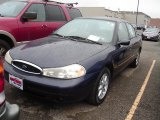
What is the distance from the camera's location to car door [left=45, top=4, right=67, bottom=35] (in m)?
6.84

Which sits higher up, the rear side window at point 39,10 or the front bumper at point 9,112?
the rear side window at point 39,10

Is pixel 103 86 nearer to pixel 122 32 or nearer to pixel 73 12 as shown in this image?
pixel 122 32

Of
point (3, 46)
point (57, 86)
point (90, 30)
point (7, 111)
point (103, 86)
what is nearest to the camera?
point (7, 111)

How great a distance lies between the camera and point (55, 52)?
412 centimetres

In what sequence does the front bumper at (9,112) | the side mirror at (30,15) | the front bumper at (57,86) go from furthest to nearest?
the side mirror at (30,15), the front bumper at (57,86), the front bumper at (9,112)

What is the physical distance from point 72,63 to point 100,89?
2.94 ft

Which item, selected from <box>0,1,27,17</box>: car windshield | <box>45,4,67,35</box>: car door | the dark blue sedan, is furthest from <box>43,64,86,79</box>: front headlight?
<box>45,4,67,35</box>: car door

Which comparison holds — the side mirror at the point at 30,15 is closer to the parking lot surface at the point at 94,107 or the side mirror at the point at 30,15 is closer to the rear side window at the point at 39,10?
the rear side window at the point at 39,10

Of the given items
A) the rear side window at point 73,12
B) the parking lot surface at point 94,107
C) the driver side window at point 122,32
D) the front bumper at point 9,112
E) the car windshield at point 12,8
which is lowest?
the parking lot surface at point 94,107

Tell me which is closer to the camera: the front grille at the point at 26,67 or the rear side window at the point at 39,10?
the front grille at the point at 26,67

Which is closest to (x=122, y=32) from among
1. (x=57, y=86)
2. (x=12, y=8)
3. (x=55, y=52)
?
(x=55, y=52)

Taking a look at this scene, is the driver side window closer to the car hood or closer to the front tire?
the car hood

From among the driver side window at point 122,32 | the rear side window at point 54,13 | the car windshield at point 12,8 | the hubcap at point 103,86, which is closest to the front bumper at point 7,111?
the hubcap at point 103,86

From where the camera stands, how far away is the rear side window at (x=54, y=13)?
6896 mm
